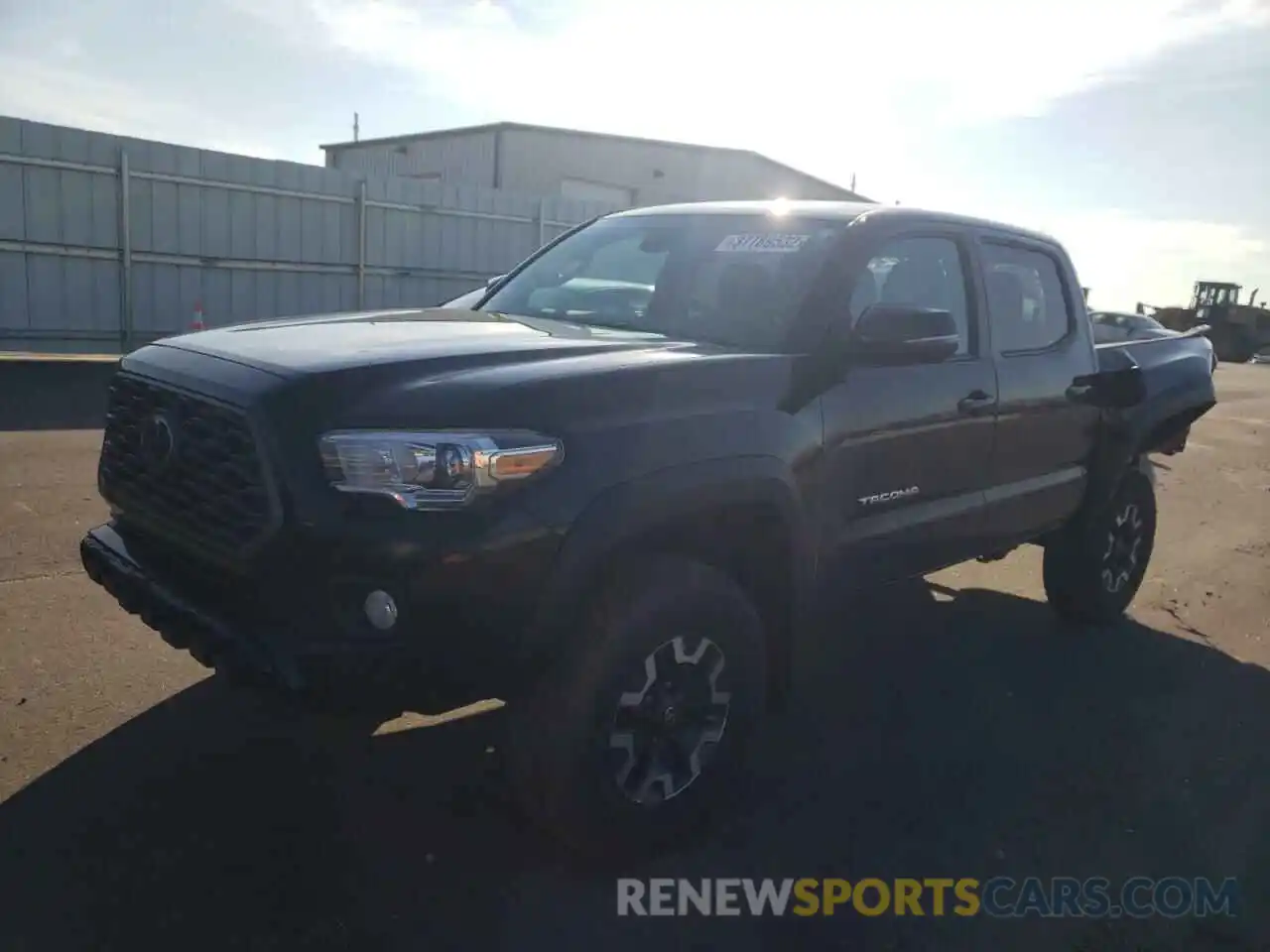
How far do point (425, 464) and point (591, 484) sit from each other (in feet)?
1.36

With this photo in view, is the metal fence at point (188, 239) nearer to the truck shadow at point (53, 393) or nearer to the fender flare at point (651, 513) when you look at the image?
the truck shadow at point (53, 393)

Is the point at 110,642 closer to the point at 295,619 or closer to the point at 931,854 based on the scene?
the point at 295,619

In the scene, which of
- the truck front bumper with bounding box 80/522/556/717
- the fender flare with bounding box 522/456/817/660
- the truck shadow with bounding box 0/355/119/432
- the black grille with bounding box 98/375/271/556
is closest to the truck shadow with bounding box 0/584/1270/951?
the truck front bumper with bounding box 80/522/556/717

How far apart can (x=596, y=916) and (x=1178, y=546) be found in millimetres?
6398

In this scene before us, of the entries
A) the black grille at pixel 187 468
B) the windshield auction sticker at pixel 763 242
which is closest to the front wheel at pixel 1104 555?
the windshield auction sticker at pixel 763 242

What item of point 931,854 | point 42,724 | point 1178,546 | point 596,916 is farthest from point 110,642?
point 1178,546

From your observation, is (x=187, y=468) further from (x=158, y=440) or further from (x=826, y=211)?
(x=826, y=211)

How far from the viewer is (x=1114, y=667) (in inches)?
201

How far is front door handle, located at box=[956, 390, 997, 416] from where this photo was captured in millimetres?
4117

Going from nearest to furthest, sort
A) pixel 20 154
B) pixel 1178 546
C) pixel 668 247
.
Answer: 1. pixel 668 247
2. pixel 1178 546
3. pixel 20 154

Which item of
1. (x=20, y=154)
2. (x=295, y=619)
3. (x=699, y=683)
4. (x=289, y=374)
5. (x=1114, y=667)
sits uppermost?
(x=20, y=154)

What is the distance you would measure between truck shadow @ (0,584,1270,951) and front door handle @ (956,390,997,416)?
124 centimetres

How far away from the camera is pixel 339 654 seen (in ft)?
8.16

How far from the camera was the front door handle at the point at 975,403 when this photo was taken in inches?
162
